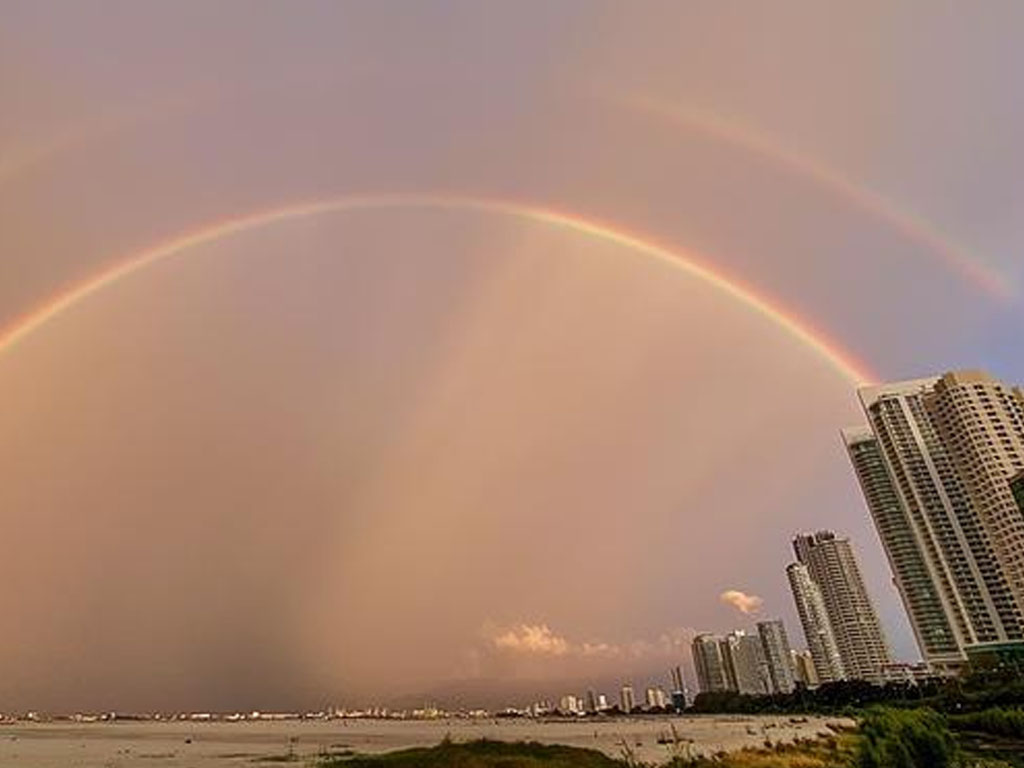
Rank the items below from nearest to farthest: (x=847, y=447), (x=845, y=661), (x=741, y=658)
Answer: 1. (x=847, y=447)
2. (x=845, y=661)
3. (x=741, y=658)

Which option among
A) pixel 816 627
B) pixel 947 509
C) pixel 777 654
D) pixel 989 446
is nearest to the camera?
pixel 989 446

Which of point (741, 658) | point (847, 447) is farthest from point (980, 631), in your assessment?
point (741, 658)

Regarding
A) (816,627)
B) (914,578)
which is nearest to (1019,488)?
(914,578)

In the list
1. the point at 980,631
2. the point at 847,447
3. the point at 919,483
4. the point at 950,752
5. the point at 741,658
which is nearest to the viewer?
the point at 950,752

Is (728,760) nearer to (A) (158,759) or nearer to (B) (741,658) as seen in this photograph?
(A) (158,759)

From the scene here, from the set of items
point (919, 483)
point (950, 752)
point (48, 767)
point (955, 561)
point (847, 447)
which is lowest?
point (950, 752)

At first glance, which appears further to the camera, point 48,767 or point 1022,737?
point 48,767

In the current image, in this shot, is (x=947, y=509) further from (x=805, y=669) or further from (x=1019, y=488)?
(x=805, y=669)
